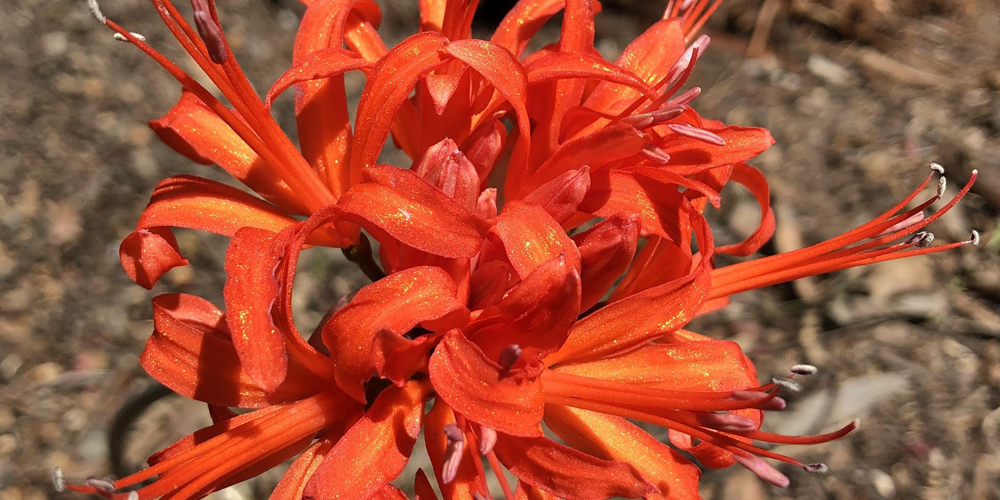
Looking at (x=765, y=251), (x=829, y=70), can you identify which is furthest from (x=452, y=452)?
(x=829, y=70)

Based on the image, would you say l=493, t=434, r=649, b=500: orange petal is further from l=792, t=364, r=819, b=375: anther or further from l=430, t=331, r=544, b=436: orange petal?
l=792, t=364, r=819, b=375: anther

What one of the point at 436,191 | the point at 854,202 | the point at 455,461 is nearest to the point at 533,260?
the point at 436,191

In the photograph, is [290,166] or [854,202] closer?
[290,166]

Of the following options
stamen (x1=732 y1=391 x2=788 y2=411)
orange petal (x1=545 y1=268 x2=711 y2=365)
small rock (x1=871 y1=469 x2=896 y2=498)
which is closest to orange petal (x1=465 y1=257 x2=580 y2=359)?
orange petal (x1=545 y1=268 x2=711 y2=365)

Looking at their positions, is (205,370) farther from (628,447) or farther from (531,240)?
(628,447)

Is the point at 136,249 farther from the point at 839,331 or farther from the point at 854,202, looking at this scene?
the point at 854,202

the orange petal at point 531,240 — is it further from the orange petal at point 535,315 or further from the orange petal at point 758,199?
the orange petal at point 758,199
